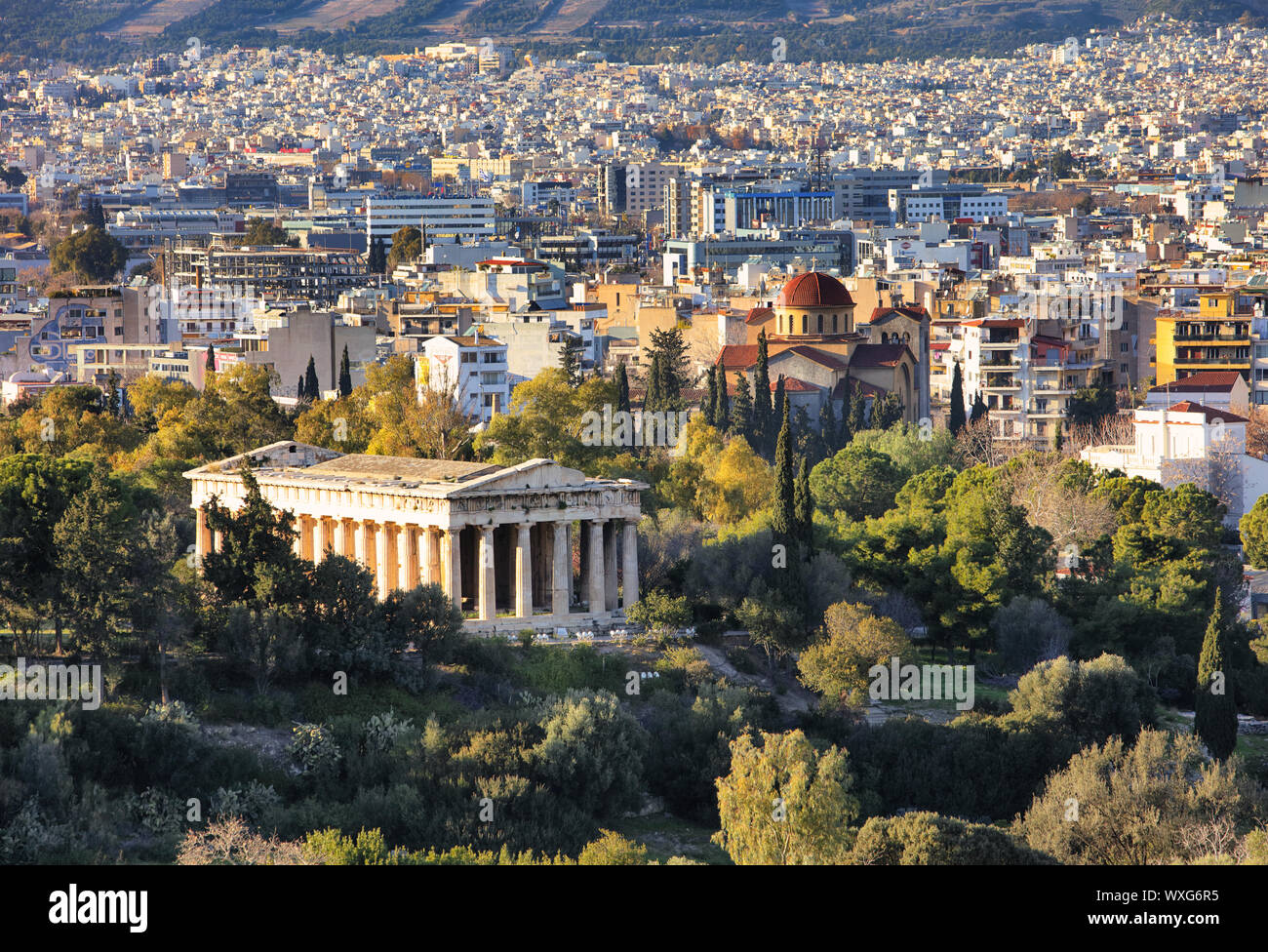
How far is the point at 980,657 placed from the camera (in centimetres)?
5175

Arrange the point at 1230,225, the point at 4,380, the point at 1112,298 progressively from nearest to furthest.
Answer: the point at 4,380
the point at 1112,298
the point at 1230,225

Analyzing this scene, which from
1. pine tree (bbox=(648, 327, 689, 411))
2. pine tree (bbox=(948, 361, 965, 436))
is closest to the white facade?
pine tree (bbox=(948, 361, 965, 436))

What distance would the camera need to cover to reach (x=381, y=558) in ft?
159

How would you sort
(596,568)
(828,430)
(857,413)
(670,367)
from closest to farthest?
(596,568) → (828,430) → (670,367) → (857,413)

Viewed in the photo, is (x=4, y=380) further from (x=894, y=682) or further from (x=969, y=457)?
(x=894, y=682)

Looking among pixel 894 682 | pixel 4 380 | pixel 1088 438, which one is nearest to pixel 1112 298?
pixel 1088 438

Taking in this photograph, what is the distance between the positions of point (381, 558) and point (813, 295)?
55.4m

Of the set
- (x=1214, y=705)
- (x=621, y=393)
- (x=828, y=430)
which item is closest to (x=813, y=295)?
(x=828, y=430)

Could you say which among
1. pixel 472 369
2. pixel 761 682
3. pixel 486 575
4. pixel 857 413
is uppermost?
pixel 472 369

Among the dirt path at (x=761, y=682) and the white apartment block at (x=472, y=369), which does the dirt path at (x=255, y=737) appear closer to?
the dirt path at (x=761, y=682)

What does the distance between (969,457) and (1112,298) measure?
123ft

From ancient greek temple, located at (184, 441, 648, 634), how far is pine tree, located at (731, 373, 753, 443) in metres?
30.0

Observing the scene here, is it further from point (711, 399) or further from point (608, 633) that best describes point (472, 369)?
point (608, 633)
